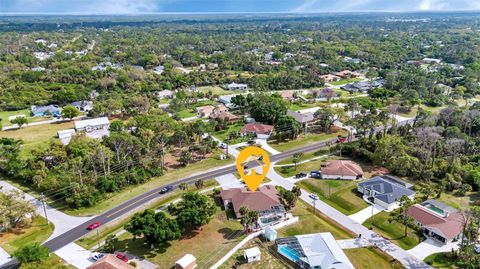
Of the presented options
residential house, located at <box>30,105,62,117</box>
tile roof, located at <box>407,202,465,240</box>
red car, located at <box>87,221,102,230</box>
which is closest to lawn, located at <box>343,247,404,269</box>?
tile roof, located at <box>407,202,465,240</box>

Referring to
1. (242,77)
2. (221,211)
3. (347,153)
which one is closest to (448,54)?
(242,77)

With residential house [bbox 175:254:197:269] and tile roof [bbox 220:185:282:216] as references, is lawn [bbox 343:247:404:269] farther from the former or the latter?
residential house [bbox 175:254:197:269]

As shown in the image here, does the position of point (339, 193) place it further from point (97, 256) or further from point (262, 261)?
point (97, 256)

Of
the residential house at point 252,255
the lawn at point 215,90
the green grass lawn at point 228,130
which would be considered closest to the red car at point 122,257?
the residential house at point 252,255

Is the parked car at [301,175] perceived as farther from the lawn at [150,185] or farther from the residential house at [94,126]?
the residential house at [94,126]

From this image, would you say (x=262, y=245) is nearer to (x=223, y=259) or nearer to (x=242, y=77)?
(x=223, y=259)
